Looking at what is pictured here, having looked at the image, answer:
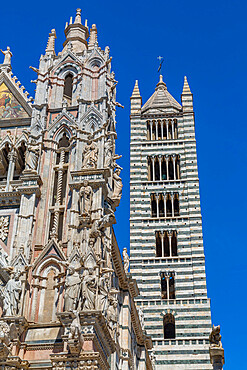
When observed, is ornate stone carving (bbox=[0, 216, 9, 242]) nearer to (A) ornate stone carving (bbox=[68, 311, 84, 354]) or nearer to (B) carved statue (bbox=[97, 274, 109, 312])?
(B) carved statue (bbox=[97, 274, 109, 312])

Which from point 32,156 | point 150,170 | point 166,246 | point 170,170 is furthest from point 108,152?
point 170,170

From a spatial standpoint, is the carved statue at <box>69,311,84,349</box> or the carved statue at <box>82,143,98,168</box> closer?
the carved statue at <box>69,311,84,349</box>

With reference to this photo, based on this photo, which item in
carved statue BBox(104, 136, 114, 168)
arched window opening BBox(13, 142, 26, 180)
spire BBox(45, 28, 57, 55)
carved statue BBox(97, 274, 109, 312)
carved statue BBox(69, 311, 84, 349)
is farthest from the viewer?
spire BBox(45, 28, 57, 55)

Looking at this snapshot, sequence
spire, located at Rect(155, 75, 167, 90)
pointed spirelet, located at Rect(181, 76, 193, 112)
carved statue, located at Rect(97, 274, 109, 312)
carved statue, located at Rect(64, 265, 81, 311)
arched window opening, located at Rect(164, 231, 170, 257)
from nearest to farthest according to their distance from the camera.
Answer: carved statue, located at Rect(64, 265, 81, 311) → carved statue, located at Rect(97, 274, 109, 312) → arched window opening, located at Rect(164, 231, 170, 257) → pointed spirelet, located at Rect(181, 76, 193, 112) → spire, located at Rect(155, 75, 167, 90)

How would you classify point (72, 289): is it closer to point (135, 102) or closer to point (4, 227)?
point (4, 227)

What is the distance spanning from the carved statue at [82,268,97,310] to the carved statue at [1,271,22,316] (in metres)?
1.81

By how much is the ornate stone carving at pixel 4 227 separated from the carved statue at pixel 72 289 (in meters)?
2.67

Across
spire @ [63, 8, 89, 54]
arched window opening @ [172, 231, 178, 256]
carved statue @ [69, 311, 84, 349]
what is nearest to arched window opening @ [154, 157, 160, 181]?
arched window opening @ [172, 231, 178, 256]

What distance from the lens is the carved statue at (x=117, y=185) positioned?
63.5 feet

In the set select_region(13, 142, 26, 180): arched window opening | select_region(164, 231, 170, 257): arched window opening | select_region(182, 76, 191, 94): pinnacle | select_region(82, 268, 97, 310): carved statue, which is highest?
select_region(182, 76, 191, 94): pinnacle

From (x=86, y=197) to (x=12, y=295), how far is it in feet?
11.2

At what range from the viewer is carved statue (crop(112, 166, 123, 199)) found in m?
19.4

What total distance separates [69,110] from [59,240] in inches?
185

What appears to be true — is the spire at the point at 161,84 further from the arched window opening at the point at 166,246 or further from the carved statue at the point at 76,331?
the carved statue at the point at 76,331
